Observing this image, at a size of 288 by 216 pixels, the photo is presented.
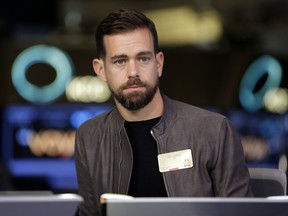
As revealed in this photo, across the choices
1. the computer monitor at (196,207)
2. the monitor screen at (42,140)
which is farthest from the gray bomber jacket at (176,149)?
the monitor screen at (42,140)

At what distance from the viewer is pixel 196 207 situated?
7.84 feet

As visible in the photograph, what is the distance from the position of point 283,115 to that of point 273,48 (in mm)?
1904

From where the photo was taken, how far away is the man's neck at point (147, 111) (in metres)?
3.34

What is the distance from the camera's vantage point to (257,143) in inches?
314

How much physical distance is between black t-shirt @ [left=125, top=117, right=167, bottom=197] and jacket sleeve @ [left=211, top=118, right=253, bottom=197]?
0.21 m

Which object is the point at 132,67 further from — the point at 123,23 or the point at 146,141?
the point at 146,141

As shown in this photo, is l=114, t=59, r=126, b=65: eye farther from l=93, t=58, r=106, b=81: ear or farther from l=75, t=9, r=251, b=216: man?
l=93, t=58, r=106, b=81: ear

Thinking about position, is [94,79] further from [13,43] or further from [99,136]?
[99,136]

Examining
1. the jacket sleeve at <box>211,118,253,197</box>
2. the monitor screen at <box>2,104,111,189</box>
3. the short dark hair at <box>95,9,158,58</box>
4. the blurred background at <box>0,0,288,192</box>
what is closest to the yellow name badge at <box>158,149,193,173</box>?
the jacket sleeve at <box>211,118,253,197</box>

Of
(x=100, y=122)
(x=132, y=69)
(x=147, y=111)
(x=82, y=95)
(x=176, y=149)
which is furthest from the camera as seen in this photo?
(x=82, y=95)

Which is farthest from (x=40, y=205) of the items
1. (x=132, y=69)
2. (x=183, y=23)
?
(x=183, y=23)

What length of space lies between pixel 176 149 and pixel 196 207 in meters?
0.85

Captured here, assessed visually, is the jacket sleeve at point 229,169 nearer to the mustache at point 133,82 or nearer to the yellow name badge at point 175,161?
the yellow name badge at point 175,161

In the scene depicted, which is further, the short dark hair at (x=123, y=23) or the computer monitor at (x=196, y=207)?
the short dark hair at (x=123, y=23)
